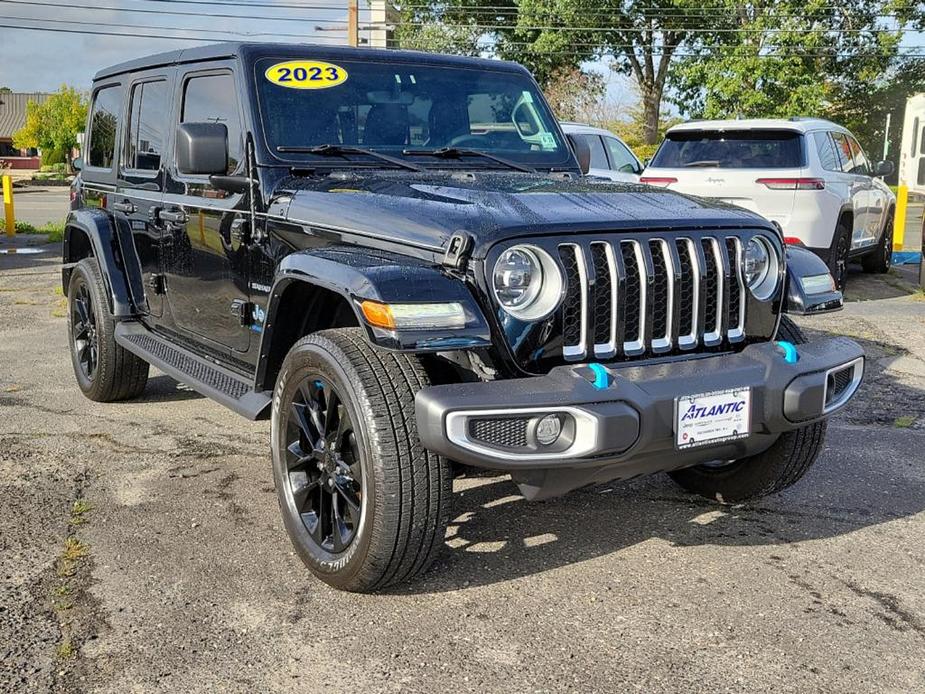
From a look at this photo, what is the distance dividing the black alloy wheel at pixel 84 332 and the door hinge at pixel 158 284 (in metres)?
0.77

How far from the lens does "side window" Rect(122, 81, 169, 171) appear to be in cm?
509

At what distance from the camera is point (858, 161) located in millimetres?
11078

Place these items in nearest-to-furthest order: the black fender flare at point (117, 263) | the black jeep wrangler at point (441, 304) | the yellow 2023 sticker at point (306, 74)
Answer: the black jeep wrangler at point (441, 304), the yellow 2023 sticker at point (306, 74), the black fender flare at point (117, 263)

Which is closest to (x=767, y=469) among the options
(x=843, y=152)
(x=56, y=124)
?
(x=843, y=152)

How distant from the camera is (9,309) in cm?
934

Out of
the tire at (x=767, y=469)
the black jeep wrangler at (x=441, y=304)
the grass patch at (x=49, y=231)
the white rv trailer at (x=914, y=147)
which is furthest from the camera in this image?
the white rv trailer at (x=914, y=147)

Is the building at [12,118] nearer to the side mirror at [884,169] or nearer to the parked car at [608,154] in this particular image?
the parked car at [608,154]

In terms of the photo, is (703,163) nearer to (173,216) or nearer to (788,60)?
(173,216)

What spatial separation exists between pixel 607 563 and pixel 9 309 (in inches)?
294

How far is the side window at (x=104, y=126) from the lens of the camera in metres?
5.73

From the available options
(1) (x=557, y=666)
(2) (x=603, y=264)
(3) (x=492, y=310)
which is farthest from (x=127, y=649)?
(2) (x=603, y=264)

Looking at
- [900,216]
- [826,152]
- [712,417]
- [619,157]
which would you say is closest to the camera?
[712,417]

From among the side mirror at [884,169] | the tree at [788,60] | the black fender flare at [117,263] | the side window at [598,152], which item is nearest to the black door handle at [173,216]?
the black fender flare at [117,263]

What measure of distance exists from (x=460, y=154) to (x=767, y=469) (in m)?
1.90
